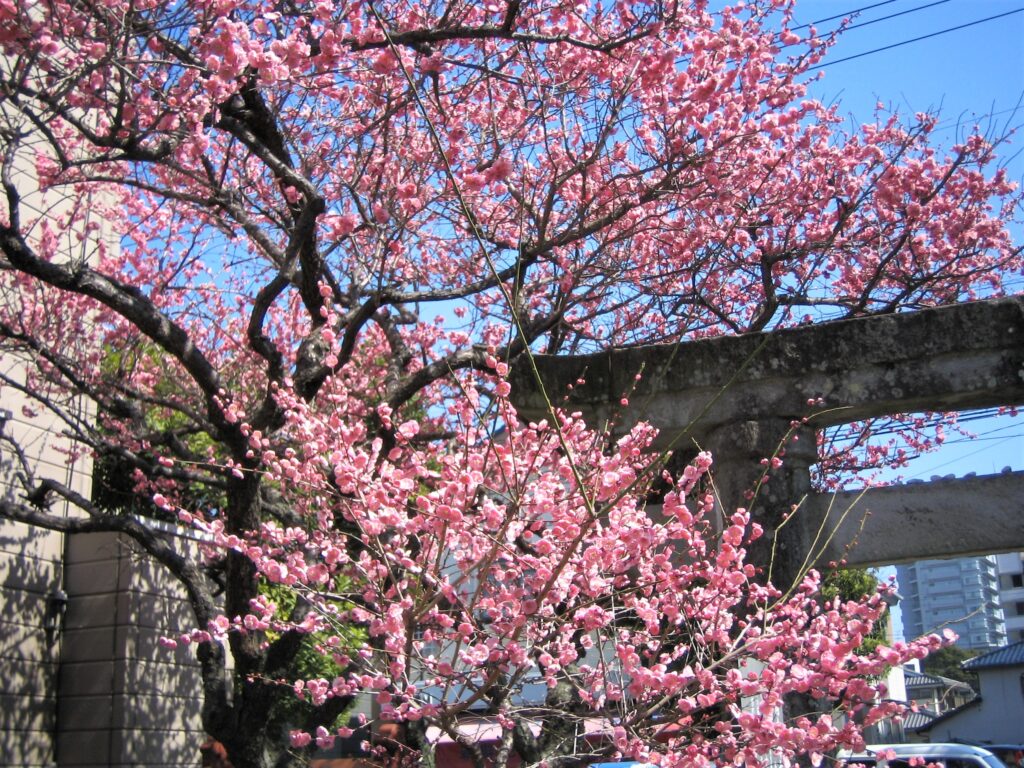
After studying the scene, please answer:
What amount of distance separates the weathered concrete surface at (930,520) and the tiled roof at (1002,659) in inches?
1002

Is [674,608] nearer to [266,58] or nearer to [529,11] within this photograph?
[266,58]

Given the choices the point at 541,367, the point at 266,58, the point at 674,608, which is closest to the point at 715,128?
the point at 541,367

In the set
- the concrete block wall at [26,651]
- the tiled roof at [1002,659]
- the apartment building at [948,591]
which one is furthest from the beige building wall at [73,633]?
the apartment building at [948,591]

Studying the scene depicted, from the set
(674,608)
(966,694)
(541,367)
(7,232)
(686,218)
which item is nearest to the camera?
(674,608)

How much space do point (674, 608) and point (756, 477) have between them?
1258 millimetres

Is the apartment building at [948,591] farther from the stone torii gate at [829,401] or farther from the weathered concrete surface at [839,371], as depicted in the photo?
the weathered concrete surface at [839,371]

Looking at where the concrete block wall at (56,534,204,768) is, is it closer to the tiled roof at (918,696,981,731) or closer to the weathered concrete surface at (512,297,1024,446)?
the weathered concrete surface at (512,297,1024,446)

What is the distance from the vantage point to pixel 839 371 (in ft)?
14.7

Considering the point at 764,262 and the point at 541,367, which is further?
the point at 764,262

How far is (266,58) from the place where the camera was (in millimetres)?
4570

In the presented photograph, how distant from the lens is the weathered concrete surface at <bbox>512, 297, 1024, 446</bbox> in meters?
4.39

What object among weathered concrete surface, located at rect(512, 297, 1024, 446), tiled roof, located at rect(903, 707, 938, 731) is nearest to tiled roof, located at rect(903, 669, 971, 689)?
tiled roof, located at rect(903, 707, 938, 731)

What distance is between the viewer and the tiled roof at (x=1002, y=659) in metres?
26.3

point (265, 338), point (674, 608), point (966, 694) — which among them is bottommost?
point (966, 694)
